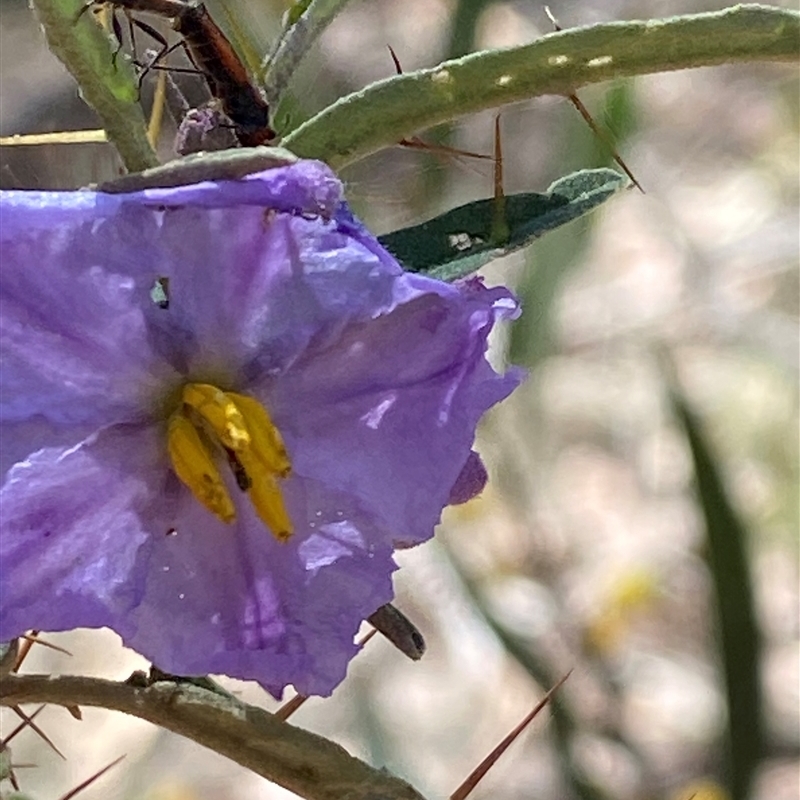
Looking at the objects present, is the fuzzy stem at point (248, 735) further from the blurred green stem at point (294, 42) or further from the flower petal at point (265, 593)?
the blurred green stem at point (294, 42)

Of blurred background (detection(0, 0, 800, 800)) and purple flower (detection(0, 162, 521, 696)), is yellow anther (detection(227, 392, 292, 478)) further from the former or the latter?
blurred background (detection(0, 0, 800, 800))

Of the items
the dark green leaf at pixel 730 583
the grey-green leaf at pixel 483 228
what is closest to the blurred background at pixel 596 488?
the dark green leaf at pixel 730 583

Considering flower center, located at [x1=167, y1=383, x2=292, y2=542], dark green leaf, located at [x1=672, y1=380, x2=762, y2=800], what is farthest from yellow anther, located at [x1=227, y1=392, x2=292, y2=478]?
dark green leaf, located at [x1=672, y1=380, x2=762, y2=800]

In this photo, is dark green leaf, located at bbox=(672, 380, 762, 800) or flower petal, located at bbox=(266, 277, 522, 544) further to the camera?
dark green leaf, located at bbox=(672, 380, 762, 800)

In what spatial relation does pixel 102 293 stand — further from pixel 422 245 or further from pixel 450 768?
pixel 450 768

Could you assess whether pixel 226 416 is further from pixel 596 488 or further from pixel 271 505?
pixel 596 488

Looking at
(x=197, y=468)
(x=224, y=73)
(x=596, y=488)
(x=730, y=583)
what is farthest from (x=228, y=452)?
(x=596, y=488)

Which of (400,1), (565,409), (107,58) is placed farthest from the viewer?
(565,409)

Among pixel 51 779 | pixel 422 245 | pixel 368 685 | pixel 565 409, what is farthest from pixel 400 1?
pixel 422 245
